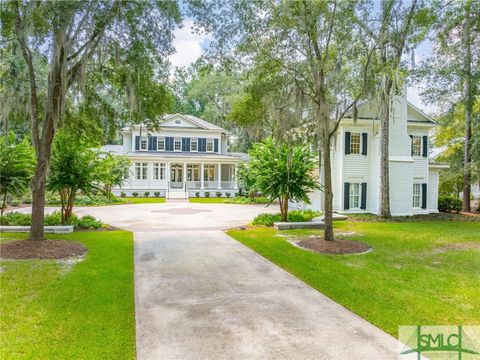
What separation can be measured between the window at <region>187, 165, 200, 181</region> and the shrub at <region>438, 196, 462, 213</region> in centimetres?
1987

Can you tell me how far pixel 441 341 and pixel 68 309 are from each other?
16.2 ft

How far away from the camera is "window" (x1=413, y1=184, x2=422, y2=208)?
19.0 m

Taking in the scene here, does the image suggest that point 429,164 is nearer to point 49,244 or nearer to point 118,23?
point 118,23

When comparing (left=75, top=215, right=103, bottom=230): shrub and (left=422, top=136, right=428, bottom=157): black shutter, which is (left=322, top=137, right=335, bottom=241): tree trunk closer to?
(left=75, top=215, right=103, bottom=230): shrub

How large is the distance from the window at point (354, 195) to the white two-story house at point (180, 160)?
14.2 meters

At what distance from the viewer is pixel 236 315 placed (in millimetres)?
4922

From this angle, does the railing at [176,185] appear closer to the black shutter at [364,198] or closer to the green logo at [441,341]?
the black shutter at [364,198]

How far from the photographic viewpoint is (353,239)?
1102cm

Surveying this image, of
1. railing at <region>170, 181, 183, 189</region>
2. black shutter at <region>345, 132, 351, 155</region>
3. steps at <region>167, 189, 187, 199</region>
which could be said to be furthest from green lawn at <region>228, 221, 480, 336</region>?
Answer: railing at <region>170, 181, 183, 189</region>

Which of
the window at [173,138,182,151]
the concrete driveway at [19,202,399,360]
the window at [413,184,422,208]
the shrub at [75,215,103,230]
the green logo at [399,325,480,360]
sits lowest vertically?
the green logo at [399,325,480,360]

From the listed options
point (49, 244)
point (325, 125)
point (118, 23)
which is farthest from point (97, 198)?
point (325, 125)

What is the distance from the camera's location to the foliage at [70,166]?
38.4 feet

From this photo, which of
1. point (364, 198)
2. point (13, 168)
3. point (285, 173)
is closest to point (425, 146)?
point (364, 198)

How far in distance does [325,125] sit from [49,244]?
26.0 feet
